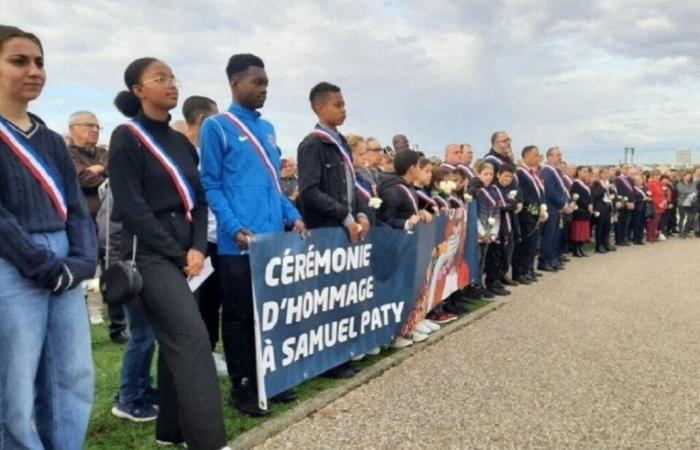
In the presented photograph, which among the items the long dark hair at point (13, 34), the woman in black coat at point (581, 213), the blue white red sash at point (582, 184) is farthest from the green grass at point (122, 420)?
the blue white red sash at point (582, 184)

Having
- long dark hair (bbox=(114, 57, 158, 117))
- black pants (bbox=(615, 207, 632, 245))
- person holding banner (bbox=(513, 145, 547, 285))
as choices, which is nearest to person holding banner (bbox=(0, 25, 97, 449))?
long dark hair (bbox=(114, 57, 158, 117))

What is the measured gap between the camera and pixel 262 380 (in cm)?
417

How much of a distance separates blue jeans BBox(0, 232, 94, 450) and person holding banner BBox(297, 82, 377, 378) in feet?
7.30

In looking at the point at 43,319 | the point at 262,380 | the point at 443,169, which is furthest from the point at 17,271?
the point at 443,169

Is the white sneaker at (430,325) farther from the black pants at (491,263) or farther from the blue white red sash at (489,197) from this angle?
the blue white red sash at (489,197)

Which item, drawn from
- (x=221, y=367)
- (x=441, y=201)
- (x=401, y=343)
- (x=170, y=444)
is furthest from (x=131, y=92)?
(x=441, y=201)

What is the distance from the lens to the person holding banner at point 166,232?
3207 millimetres

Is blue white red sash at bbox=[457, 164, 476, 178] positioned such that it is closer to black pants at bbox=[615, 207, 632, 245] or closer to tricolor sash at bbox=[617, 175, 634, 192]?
tricolor sash at bbox=[617, 175, 634, 192]

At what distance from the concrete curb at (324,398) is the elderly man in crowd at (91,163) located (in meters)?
2.56

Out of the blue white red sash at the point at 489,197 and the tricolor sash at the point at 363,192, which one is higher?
the tricolor sash at the point at 363,192

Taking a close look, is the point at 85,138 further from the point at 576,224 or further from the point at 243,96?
the point at 576,224

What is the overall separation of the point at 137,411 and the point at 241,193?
1546mm

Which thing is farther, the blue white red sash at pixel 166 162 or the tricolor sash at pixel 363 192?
the tricolor sash at pixel 363 192

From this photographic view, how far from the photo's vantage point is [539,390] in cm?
488
